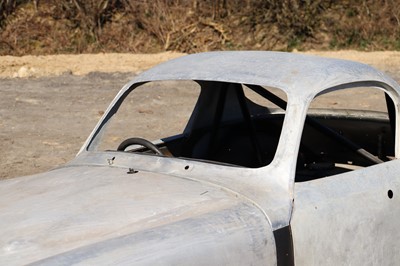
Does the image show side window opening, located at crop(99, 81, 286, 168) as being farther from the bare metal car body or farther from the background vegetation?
the background vegetation

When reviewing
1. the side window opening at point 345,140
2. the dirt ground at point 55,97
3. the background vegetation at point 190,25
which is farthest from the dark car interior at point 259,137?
the background vegetation at point 190,25

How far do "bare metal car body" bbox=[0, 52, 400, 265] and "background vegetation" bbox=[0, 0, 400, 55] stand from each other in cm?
1191

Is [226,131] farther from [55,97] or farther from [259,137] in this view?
[55,97]

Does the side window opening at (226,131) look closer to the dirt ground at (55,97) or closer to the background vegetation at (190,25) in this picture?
the dirt ground at (55,97)

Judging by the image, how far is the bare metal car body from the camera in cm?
327

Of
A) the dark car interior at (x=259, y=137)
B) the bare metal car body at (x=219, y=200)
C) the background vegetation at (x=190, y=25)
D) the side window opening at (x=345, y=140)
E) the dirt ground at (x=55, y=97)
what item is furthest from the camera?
the background vegetation at (x=190, y=25)

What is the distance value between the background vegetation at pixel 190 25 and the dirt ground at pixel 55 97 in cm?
92

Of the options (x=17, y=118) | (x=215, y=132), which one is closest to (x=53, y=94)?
(x=17, y=118)

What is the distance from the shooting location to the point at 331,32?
17.6 meters

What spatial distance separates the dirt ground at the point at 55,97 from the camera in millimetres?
8570

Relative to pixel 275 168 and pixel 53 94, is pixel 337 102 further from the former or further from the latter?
pixel 275 168

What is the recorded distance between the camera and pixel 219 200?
364cm

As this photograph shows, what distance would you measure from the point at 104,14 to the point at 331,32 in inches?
183

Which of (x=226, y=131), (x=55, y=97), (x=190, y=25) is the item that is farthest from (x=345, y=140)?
(x=190, y=25)
